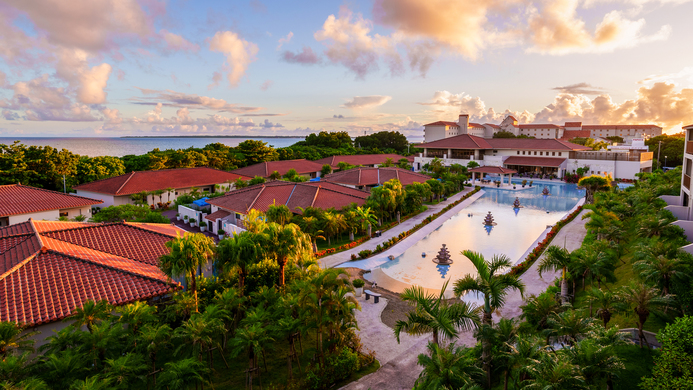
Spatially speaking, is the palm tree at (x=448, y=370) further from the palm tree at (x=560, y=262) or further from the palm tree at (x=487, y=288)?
the palm tree at (x=560, y=262)

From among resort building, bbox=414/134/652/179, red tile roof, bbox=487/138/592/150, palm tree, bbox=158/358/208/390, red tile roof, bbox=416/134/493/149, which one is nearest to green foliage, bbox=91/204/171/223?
palm tree, bbox=158/358/208/390

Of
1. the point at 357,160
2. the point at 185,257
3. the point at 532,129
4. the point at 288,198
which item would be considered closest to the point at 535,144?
the point at 357,160

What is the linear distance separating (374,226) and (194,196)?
2382 cm

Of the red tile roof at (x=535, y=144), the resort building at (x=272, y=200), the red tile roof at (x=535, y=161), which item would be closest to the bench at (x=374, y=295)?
the resort building at (x=272, y=200)

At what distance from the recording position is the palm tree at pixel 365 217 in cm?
3103

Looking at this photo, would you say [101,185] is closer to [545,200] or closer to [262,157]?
[262,157]

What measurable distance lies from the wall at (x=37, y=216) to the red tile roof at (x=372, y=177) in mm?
30701

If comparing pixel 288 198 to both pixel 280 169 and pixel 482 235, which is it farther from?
pixel 280 169

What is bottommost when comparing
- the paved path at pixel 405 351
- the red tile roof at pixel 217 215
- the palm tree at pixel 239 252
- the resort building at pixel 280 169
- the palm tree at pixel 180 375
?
the paved path at pixel 405 351

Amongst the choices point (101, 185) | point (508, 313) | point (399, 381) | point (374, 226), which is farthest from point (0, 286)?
point (101, 185)

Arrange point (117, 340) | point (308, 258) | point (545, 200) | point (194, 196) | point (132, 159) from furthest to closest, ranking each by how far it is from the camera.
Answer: point (132, 159) < point (545, 200) < point (194, 196) < point (308, 258) < point (117, 340)

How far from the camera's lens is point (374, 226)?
34438mm

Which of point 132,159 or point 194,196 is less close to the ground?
point 132,159

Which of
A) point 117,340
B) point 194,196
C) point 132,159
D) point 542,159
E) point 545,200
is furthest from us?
point 542,159
